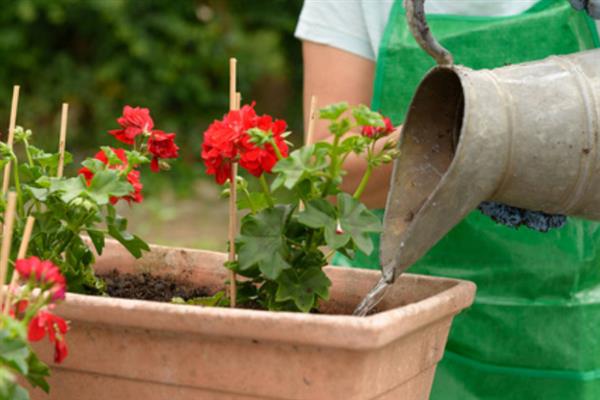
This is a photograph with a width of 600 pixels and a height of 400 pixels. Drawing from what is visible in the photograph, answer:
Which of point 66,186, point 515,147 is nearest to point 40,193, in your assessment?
point 66,186

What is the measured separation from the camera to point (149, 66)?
18.1ft

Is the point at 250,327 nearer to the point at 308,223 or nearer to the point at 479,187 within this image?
the point at 308,223

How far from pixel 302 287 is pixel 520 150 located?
26 cm

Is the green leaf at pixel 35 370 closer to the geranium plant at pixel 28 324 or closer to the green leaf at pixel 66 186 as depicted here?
the geranium plant at pixel 28 324

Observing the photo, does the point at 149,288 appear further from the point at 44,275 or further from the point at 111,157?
the point at 44,275

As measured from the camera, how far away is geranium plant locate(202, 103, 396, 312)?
44.4 inches

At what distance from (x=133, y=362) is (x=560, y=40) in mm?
791

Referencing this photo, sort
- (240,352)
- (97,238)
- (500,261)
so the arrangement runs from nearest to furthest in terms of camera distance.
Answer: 1. (240,352)
2. (97,238)
3. (500,261)

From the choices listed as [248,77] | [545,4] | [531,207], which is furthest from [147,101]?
[531,207]

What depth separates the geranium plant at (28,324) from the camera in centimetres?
94

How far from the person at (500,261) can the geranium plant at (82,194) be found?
0.45 m

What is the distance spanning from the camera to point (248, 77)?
18.7ft

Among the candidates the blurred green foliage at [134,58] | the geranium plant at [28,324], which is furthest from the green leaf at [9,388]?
the blurred green foliage at [134,58]

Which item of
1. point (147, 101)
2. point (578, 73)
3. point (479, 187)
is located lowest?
point (147, 101)
